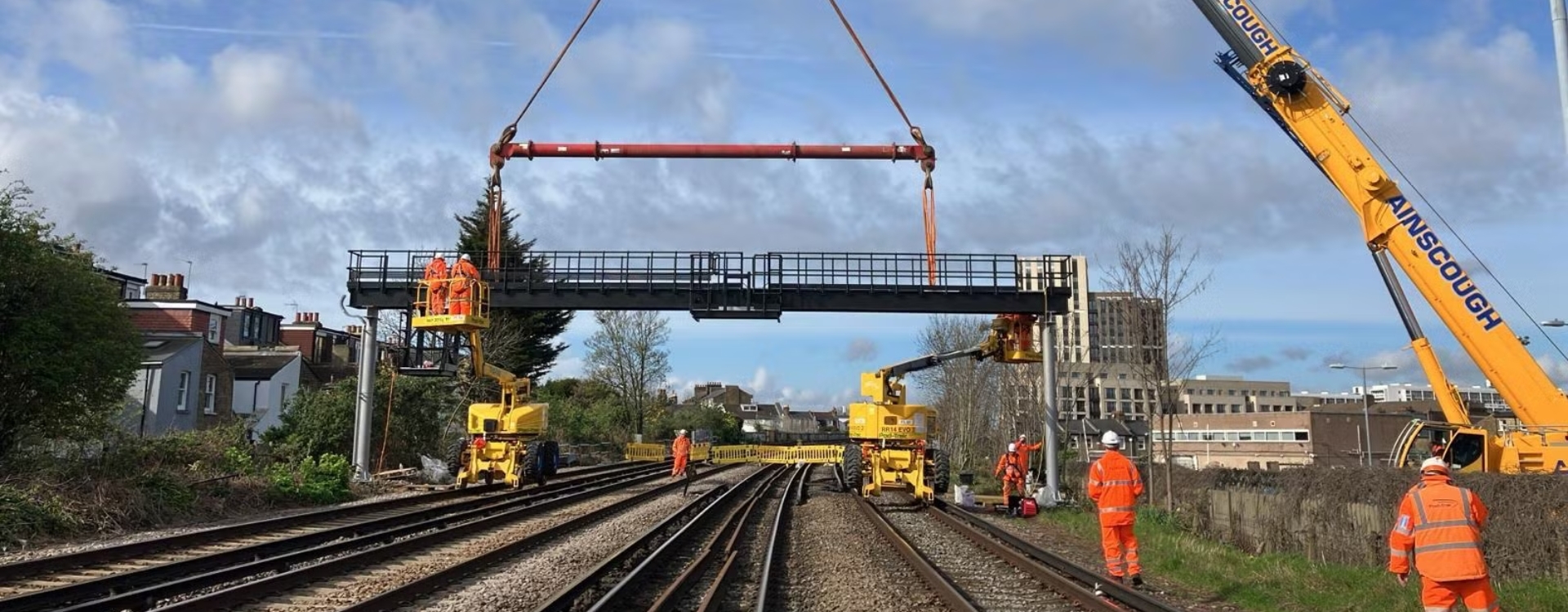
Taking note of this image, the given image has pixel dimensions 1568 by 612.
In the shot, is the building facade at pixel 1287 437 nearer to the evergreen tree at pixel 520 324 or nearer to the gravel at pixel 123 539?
the evergreen tree at pixel 520 324

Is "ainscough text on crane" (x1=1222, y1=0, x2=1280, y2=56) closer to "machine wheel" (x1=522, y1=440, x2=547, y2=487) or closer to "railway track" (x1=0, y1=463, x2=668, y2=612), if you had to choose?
"railway track" (x1=0, y1=463, x2=668, y2=612)

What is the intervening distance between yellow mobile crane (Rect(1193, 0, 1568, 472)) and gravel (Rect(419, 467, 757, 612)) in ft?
45.1

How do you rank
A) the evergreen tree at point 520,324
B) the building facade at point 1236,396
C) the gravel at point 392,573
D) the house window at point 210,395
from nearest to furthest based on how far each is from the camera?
1. the gravel at point 392,573
2. the house window at point 210,395
3. the evergreen tree at point 520,324
4. the building facade at point 1236,396

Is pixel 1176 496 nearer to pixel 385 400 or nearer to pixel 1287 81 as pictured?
pixel 1287 81

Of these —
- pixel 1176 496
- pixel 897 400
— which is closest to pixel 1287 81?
pixel 1176 496

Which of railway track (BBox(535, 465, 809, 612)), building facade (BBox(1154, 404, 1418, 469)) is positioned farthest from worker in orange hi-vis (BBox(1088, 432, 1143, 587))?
building facade (BBox(1154, 404, 1418, 469))

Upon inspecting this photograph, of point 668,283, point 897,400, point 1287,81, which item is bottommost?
point 897,400

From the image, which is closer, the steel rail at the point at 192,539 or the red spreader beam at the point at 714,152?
the steel rail at the point at 192,539

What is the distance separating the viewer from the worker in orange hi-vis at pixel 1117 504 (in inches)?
417

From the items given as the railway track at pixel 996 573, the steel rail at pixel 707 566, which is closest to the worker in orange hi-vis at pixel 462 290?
the steel rail at pixel 707 566

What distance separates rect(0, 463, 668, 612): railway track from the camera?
361 inches

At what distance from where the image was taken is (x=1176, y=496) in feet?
67.6

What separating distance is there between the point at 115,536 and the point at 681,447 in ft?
53.4

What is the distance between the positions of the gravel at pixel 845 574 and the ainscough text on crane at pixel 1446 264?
36.8 feet
